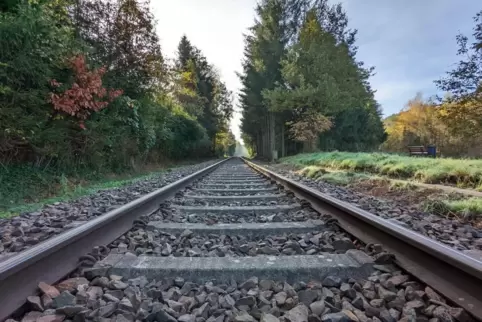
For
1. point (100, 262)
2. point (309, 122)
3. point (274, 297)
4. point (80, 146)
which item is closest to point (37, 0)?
point (80, 146)

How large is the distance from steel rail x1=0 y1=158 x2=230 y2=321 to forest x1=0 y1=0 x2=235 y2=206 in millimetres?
3695

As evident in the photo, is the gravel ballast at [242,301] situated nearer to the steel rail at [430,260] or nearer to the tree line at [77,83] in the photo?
the steel rail at [430,260]

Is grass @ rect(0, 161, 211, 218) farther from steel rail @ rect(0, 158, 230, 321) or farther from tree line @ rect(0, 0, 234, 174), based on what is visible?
steel rail @ rect(0, 158, 230, 321)

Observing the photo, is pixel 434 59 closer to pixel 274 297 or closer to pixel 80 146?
pixel 80 146

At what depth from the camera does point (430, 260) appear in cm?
162

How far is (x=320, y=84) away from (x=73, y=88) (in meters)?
13.3

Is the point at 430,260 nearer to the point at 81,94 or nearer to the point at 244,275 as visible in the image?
the point at 244,275

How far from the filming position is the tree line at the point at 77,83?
502cm

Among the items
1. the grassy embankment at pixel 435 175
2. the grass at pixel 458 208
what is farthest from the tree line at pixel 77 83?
the grass at pixel 458 208

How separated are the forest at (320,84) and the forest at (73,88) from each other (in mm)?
8988

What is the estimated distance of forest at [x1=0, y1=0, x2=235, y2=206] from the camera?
5.04 m

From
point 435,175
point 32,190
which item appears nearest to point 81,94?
point 32,190

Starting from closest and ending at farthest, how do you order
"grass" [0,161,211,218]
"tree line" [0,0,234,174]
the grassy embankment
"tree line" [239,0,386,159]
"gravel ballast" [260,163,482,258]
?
"gravel ballast" [260,163,482,258] < the grassy embankment < "grass" [0,161,211,218] < "tree line" [0,0,234,174] < "tree line" [239,0,386,159]

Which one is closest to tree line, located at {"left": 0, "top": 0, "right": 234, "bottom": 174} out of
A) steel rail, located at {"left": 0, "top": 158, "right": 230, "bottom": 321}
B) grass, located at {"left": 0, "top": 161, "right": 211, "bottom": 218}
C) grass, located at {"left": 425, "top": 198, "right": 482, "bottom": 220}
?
grass, located at {"left": 0, "top": 161, "right": 211, "bottom": 218}
